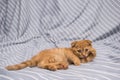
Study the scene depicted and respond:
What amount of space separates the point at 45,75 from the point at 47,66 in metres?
0.10

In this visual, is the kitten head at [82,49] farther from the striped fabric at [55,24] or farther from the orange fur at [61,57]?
the striped fabric at [55,24]

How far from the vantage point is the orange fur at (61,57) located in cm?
165

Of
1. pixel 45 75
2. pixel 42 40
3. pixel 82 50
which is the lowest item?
pixel 45 75

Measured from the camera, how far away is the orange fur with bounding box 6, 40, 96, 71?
1.65 meters

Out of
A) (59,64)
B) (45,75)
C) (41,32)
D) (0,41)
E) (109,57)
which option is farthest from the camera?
(41,32)

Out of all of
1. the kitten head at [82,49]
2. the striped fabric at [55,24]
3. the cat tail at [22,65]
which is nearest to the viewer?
the cat tail at [22,65]

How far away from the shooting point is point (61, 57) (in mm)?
1737

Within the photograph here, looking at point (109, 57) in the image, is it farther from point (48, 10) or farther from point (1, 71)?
point (48, 10)

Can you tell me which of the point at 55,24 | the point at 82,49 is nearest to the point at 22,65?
the point at 82,49

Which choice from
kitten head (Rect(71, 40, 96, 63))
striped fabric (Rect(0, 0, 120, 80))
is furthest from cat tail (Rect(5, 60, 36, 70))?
striped fabric (Rect(0, 0, 120, 80))

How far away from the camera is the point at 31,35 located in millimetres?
2650

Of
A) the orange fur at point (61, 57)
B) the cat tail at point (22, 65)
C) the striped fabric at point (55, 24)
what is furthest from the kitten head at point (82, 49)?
the striped fabric at point (55, 24)

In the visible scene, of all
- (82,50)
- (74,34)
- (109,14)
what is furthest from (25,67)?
(109,14)

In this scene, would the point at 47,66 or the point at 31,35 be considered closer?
the point at 47,66
